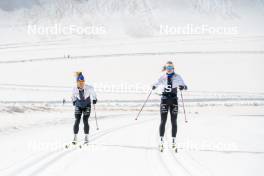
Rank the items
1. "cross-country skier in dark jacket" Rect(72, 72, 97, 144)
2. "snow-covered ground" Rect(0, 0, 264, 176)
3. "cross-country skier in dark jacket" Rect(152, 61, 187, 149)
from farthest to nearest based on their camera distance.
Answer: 1. "cross-country skier in dark jacket" Rect(72, 72, 97, 144)
2. "cross-country skier in dark jacket" Rect(152, 61, 187, 149)
3. "snow-covered ground" Rect(0, 0, 264, 176)

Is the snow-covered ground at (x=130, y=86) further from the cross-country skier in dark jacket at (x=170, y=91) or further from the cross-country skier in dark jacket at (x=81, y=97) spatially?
the cross-country skier in dark jacket at (x=170, y=91)

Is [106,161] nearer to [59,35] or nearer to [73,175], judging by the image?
[73,175]

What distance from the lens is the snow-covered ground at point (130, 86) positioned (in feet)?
29.0

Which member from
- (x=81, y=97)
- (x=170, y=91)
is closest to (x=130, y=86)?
(x=81, y=97)

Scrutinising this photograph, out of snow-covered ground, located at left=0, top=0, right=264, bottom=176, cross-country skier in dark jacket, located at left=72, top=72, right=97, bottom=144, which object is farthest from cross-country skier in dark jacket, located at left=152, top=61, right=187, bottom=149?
cross-country skier in dark jacket, located at left=72, top=72, right=97, bottom=144

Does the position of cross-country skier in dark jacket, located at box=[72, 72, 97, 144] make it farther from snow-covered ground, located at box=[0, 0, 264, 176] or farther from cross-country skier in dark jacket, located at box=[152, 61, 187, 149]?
cross-country skier in dark jacket, located at box=[152, 61, 187, 149]

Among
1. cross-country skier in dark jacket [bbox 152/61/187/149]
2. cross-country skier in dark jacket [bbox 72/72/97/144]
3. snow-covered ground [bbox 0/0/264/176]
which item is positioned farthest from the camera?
cross-country skier in dark jacket [bbox 72/72/97/144]

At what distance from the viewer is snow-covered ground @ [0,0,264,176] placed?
883 cm

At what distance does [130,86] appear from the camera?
249 ft

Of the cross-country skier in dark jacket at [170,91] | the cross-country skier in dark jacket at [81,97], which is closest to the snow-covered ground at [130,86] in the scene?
the cross-country skier in dark jacket at [81,97]

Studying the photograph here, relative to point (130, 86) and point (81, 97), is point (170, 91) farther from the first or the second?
point (130, 86)

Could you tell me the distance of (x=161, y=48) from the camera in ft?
345

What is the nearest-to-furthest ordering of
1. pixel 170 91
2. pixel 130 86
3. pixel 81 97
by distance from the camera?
pixel 170 91, pixel 81 97, pixel 130 86

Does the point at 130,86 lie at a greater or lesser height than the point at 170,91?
greater
